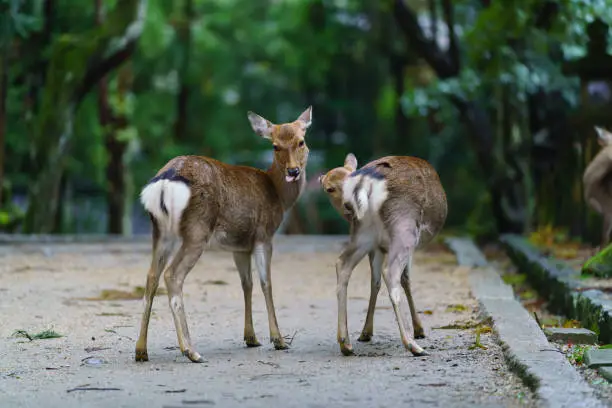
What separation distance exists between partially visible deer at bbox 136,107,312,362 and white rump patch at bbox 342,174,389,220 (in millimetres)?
668

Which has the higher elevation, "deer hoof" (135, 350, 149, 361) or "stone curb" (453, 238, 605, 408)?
"stone curb" (453, 238, 605, 408)

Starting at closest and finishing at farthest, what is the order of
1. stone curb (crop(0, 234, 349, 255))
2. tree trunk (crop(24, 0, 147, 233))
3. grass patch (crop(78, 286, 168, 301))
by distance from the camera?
1. grass patch (crop(78, 286, 168, 301))
2. stone curb (crop(0, 234, 349, 255))
3. tree trunk (crop(24, 0, 147, 233))

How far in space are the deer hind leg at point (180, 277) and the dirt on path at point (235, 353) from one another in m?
0.24

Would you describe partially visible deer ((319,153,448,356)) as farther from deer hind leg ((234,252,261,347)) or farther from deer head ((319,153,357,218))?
deer hind leg ((234,252,261,347))

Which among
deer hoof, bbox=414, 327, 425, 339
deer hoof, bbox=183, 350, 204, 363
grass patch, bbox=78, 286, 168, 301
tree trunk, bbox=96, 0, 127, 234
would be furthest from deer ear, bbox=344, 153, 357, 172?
tree trunk, bbox=96, 0, 127, 234

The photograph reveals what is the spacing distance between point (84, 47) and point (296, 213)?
12396 millimetres

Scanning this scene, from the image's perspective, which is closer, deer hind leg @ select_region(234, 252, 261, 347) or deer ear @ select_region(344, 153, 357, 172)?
deer hind leg @ select_region(234, 252, 261, 347)

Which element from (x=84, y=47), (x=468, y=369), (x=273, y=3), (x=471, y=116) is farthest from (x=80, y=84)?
(x=468, y=369)

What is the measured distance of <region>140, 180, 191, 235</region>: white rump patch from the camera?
26.4 feet

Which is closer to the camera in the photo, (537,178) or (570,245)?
(570,245)

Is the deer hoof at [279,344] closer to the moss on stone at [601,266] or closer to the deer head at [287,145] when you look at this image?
the deer head at [287,145]

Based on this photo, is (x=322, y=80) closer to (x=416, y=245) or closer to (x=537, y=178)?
(x=537, y=178)

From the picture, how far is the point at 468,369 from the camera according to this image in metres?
7.46

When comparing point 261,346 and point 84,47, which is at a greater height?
point 84,47
